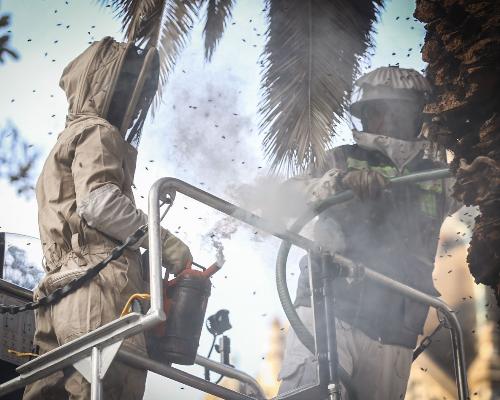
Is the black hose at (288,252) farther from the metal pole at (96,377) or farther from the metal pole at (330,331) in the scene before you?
the metal pole at (96,377)

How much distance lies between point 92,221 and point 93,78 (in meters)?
1.03

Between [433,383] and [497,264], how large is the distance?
6362 millimetres

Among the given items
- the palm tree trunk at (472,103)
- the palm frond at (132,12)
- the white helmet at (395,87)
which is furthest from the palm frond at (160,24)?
the palm tree trunk at (472,103)

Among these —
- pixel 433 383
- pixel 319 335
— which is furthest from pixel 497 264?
pixel 433 383

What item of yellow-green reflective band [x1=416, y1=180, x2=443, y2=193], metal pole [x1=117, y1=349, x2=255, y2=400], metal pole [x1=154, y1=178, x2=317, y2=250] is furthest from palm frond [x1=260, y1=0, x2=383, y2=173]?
metal pole [x1=117, y1=349, x2=255, y2=400]

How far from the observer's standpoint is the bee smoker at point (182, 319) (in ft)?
13.2

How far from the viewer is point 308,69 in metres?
7.38

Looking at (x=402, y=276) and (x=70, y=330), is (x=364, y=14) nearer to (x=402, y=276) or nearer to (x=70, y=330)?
(x=402, y=276)

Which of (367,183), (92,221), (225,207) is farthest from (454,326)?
(92,221)

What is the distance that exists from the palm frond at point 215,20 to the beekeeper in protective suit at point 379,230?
2810 millimetres

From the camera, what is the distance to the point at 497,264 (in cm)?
412

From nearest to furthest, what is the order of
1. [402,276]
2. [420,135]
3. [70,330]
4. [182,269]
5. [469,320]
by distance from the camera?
[70,330]
[182,269]
[402,276]
[420,135]
[469,320]

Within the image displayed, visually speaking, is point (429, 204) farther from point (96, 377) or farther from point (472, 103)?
point (96, 377)

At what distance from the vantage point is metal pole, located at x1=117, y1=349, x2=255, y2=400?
380 centimetres
